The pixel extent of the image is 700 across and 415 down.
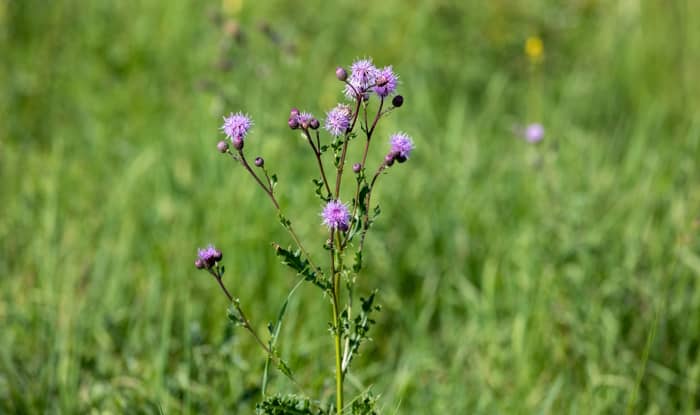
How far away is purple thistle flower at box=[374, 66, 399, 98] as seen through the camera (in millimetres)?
1271

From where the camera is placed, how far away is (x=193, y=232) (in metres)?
2.75

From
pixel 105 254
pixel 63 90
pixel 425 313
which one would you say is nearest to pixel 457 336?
pixel 425 313

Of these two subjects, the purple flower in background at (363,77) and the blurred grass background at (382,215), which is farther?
the blurred grass background at (382,215)

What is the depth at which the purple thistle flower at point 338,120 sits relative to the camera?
1.28m

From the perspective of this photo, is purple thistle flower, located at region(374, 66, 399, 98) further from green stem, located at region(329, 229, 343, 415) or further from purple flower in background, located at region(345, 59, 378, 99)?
green stem, located at region(329, 229, 343, 415)

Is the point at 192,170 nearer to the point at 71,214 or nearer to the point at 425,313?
the point at 71,214

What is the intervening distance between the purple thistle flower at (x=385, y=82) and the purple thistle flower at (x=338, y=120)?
0.07 metres

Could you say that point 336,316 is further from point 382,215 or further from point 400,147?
point 382,215

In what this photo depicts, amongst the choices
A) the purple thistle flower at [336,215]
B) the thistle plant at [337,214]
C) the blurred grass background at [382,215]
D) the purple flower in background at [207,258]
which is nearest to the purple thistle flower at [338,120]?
the thistle plant at [337,214]

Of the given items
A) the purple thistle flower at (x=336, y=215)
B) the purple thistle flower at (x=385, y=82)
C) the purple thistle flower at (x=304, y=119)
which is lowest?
the purple thistle flower at (x=336, y=215)

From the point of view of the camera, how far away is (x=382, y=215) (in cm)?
293

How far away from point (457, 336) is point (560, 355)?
0.34m

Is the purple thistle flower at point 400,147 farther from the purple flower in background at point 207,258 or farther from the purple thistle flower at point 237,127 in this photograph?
the purple flower in background at point 207,258

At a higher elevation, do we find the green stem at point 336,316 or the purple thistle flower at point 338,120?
the purple thistle flower at point 338,120
